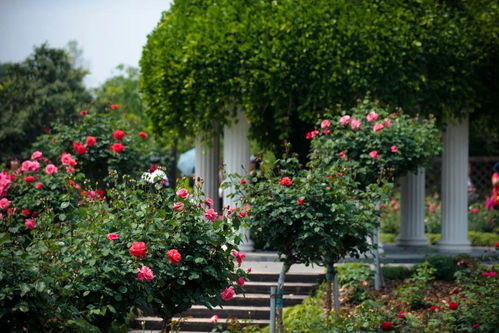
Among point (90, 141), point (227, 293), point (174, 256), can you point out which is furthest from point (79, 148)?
point (174, 256)

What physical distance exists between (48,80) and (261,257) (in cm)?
2297

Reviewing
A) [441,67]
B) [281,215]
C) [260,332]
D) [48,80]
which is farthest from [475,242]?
[48,80]

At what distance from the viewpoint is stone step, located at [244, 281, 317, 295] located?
10.8 m

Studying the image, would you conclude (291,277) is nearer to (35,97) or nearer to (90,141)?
(90,141)

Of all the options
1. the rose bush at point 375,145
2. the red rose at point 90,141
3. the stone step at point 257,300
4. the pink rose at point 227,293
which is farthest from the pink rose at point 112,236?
the red rose at point 90,141

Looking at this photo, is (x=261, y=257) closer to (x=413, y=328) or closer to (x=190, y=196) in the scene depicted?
(x=413, y=328)

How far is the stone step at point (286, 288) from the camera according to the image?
10.8 meters

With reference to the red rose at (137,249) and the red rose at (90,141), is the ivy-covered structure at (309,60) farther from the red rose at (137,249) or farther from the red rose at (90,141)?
the red rose at (137,249)

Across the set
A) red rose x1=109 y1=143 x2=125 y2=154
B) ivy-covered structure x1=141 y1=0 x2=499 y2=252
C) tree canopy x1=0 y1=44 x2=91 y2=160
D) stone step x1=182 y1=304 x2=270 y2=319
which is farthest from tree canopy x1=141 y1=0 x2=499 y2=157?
tree canopy x1=0 y1=44 x2=91 y2=160

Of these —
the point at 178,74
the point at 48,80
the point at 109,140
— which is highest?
the point at 48,80

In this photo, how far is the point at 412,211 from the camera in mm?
15102

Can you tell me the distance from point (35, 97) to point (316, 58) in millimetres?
22027

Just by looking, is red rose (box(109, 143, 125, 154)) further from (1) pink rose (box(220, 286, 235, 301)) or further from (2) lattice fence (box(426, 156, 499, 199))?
(2) lattice fence (box(426, 156, 499, 199))

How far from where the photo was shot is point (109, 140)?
11.9 m
